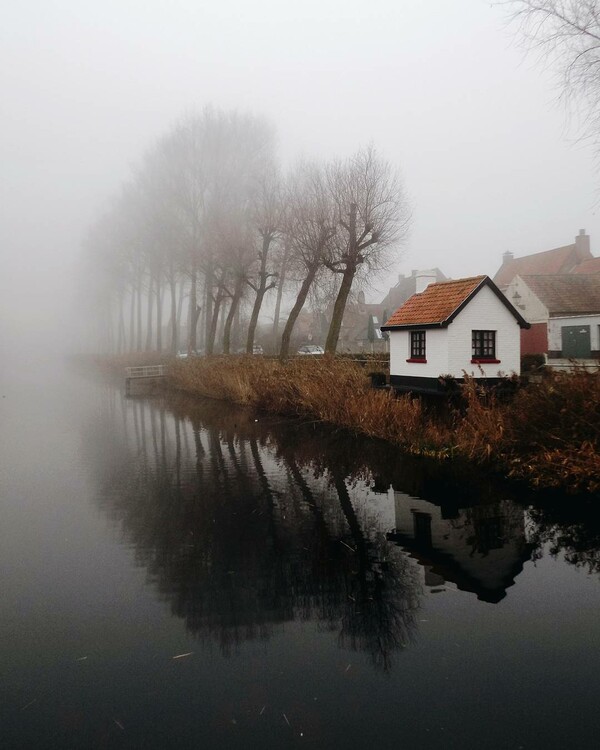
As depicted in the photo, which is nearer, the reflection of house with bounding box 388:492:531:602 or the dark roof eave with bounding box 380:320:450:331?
the reflection of house with bounding box 388:492:531:602

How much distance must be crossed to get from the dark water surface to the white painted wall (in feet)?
18.5

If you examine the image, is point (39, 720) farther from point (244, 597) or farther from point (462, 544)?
point (462, 544)

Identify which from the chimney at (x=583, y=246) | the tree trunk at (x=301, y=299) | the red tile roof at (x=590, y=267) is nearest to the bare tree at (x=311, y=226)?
the tree trunk at (x=301, y=299)

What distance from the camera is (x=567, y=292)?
34.6 metres

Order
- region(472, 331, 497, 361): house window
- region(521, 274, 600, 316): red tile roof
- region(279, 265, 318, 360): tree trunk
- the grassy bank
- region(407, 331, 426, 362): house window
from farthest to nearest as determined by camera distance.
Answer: region(521, 274, 600, 316): red tile roof < region(279, 265, 318, 360): tree trunk < region(407, 331, 426, 362): house window < region(472, 331, 497, 361): house window < the grassy bank

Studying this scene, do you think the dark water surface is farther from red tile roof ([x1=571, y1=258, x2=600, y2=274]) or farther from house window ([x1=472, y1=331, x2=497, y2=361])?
red tile roof ([x1=571, y1=258, x2=600, y2=274])

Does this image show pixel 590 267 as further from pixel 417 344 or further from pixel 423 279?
pixel 417 344

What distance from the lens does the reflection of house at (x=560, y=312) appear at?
102 ft

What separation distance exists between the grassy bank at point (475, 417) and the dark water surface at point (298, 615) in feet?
2.30

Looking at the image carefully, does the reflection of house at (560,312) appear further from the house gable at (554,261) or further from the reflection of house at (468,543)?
the reflection of house at (468,543)

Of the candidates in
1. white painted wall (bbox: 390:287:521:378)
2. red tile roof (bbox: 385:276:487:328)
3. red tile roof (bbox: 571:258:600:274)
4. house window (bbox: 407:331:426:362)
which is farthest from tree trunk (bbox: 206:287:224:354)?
red tile roof (bbox: 571:258:600:274)

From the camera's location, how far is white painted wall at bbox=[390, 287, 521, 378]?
15.0 metres

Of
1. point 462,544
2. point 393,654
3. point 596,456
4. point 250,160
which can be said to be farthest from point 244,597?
point 250,160

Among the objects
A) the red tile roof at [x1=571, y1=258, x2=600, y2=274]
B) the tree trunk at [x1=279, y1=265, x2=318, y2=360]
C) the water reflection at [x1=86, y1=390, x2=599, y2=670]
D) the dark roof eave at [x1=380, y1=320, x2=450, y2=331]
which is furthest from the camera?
the red tile roof at [x1=571, y1=258, x2=600, y2=274]
